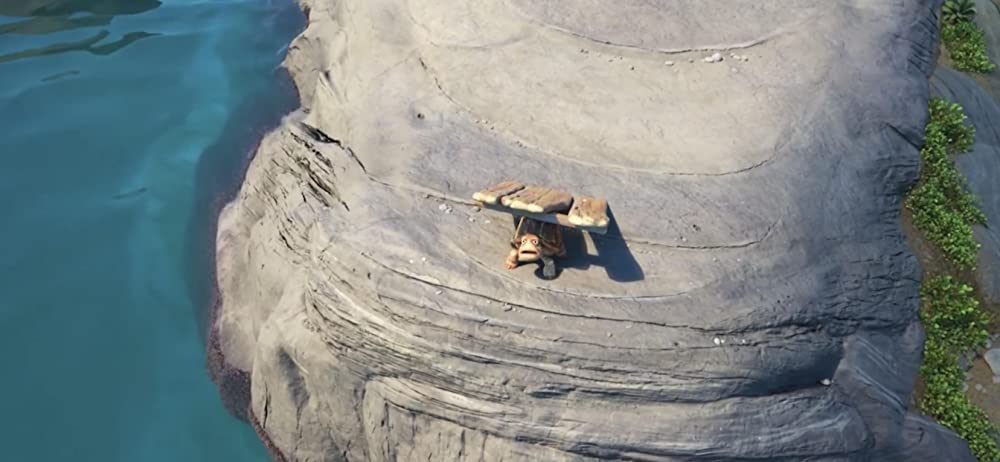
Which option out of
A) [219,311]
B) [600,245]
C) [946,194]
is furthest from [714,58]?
[219,311]

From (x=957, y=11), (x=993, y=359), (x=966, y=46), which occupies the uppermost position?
(x=957, y=11)

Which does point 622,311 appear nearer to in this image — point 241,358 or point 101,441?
point 241,358

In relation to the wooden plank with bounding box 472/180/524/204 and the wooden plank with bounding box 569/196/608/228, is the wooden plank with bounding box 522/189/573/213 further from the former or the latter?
the wooden plank with bounding box 472/180/524/204

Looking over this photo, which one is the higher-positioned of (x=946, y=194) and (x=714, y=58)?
(x=714, y=58)

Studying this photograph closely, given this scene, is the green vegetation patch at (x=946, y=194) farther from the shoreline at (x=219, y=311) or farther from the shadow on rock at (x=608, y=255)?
the shoreline at (x=219, y=311)

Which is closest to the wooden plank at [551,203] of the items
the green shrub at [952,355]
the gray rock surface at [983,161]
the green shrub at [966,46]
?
the green shrub at [952,355]

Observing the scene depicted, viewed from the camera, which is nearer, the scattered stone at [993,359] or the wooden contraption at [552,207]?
the wooden contraption at [552,207]

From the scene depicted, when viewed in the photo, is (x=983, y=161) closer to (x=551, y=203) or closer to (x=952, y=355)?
(x=952, y=355)
